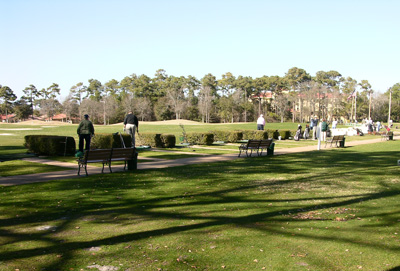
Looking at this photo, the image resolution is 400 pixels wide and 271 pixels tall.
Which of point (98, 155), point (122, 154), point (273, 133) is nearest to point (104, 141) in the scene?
point (122, 154)

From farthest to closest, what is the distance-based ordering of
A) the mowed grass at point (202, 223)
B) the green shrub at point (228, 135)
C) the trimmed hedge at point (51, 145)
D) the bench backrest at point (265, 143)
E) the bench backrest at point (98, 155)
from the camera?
1. the green shrub at point (228, 135)
2. the bench backrest at point (265, 143)
3. the trimmed hedge at point (51, 145)
4. the bench backrest at point (98, 155)
5. the mowed grass at point (202, 223)

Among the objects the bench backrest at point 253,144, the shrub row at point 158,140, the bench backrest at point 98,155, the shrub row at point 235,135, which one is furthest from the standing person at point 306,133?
the bench backrest at point 98,155

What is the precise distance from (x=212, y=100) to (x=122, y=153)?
87.1 m

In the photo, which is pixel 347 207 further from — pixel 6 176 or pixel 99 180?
pixel 6 176

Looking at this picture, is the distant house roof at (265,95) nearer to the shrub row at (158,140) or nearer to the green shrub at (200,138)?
the green shrub at (200,138)

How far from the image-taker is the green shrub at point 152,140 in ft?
67.6

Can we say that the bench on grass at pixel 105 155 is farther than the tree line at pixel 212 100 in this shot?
No

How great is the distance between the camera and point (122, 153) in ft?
37.9

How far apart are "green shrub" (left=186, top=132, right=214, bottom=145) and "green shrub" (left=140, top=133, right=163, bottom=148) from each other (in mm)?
2730

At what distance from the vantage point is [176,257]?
454 cm

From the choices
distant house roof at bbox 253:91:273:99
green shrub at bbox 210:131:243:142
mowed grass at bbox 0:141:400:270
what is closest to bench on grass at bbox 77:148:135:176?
mowed grass at bbox 0:141:400:270

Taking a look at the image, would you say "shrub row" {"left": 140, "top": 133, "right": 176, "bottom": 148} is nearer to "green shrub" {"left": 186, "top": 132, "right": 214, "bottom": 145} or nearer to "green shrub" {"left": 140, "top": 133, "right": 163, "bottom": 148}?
"green shrub" {"left": 140, "top": 133, "right": 163, "bottom": 148}

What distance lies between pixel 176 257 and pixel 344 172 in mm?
8733

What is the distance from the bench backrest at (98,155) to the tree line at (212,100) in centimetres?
7653
